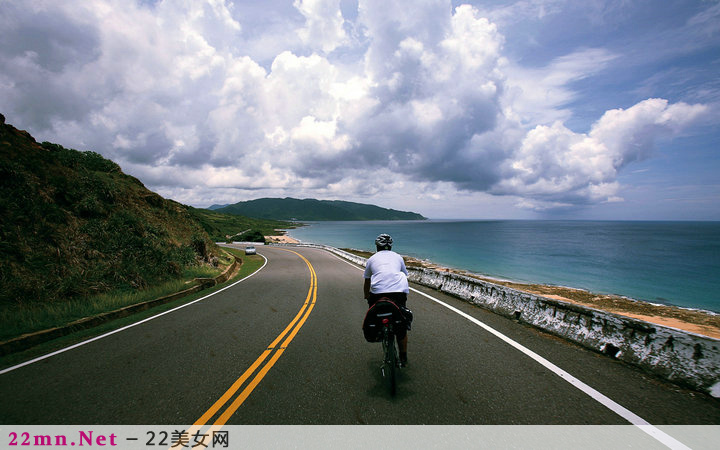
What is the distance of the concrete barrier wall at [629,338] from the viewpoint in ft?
11.9

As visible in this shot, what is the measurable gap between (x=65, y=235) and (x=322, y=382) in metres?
11.1

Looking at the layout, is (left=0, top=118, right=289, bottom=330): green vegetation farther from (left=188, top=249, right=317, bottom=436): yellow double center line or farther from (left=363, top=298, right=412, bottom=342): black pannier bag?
(left=363, top=298, right=412, bottom=342): black pannier bag

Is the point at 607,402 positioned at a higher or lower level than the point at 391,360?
lower

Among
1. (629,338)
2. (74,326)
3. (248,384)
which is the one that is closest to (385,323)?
(248,384)

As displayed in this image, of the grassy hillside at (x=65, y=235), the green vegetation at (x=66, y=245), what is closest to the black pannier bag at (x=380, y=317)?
the green vegetation at (x=66, y=245)

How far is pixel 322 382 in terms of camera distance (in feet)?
12.8

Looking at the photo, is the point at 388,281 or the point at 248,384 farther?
the point at 388,281

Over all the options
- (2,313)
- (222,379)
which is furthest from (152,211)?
(222,379)

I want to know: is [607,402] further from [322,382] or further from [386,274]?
[322,382]

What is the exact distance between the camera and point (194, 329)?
6.38 m

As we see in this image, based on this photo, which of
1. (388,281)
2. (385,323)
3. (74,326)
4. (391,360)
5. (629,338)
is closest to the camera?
(391,360)

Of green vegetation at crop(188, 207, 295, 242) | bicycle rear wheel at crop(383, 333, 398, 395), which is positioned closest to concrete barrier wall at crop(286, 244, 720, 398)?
bicycle rear wheel at crop(383, 333, 398, 395)
